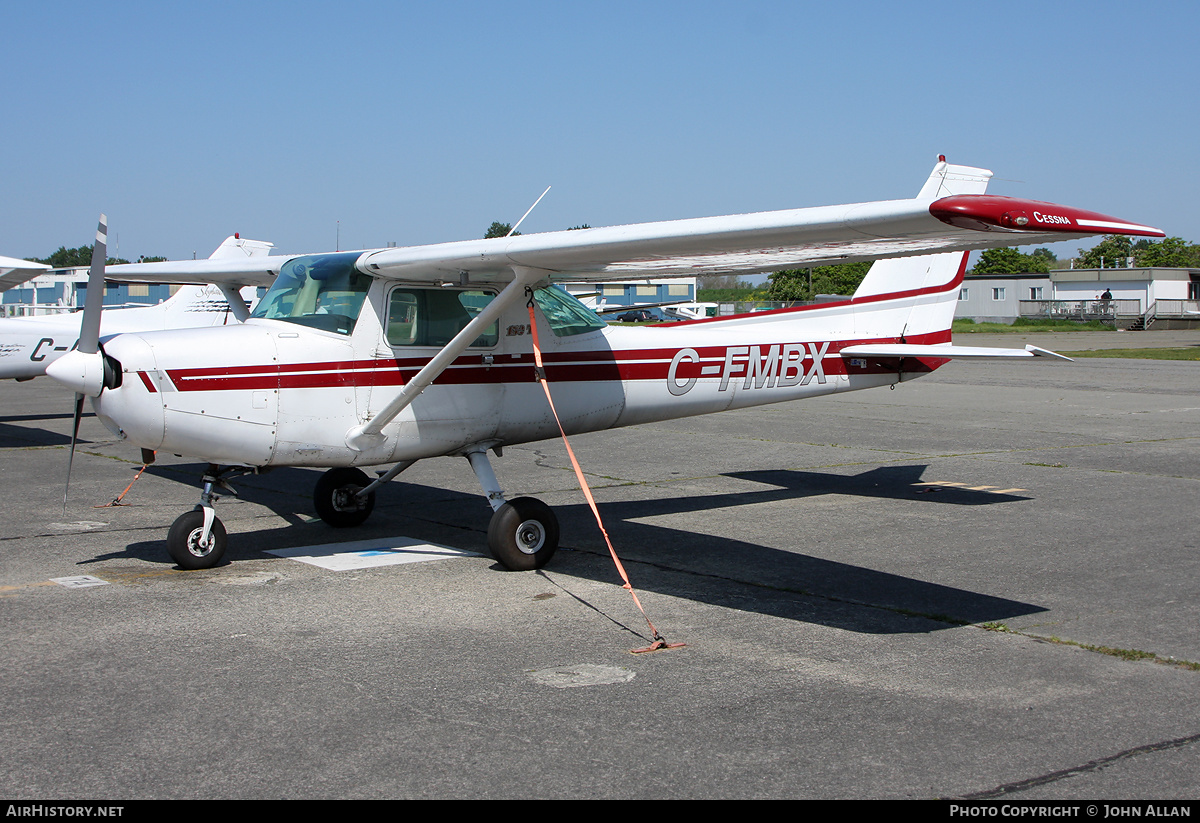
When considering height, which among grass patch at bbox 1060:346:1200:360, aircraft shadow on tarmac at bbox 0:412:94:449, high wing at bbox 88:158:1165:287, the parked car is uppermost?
the parked car

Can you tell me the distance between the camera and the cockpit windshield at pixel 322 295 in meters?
7.41

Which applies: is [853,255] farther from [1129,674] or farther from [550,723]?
[550,723]

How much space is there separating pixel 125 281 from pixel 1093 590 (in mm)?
10704

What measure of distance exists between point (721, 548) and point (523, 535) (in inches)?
63.0

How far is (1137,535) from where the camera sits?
8156 mm

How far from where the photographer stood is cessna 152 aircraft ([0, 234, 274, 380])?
16.4 m

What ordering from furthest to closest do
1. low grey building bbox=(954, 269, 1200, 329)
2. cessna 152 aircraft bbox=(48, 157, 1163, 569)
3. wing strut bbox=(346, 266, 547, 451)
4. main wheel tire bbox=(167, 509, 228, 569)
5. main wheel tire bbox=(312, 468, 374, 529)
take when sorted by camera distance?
low grey building bbox=(954, 269, 1200, 329) → main wheel tire bbox=(312, 468, 374, 529) → main wheel tire bbox=(167, 509, 228, 569) → wing strut bbox=(346, 266, 547, 451) → cessna 152 aircraft bbox=(48, 157, 1163, 569)

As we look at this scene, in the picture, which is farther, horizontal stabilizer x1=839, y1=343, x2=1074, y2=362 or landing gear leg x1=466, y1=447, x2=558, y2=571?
horizontal stabilizer x1=839, y1=343, x2=1074, y2=362

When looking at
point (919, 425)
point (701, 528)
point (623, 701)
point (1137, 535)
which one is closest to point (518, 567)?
point (701, 528)

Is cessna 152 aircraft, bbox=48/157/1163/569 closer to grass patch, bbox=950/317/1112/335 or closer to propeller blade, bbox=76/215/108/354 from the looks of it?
propeller blade, bbox=76/215/108/354

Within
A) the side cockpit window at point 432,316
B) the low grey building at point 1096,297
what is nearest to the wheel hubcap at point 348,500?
the side cockpit window at point 432,316

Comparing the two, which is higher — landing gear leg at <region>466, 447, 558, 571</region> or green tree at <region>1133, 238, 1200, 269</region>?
green tree at <region>1133, 238, 1200, 269</region>

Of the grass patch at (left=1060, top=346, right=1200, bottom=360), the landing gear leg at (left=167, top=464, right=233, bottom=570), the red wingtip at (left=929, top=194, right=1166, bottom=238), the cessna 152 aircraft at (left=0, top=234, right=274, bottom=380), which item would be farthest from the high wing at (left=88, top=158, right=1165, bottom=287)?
the grass patch at (left=1060, top=346, right=1200, bottom=360)

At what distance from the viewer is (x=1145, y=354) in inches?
1346
